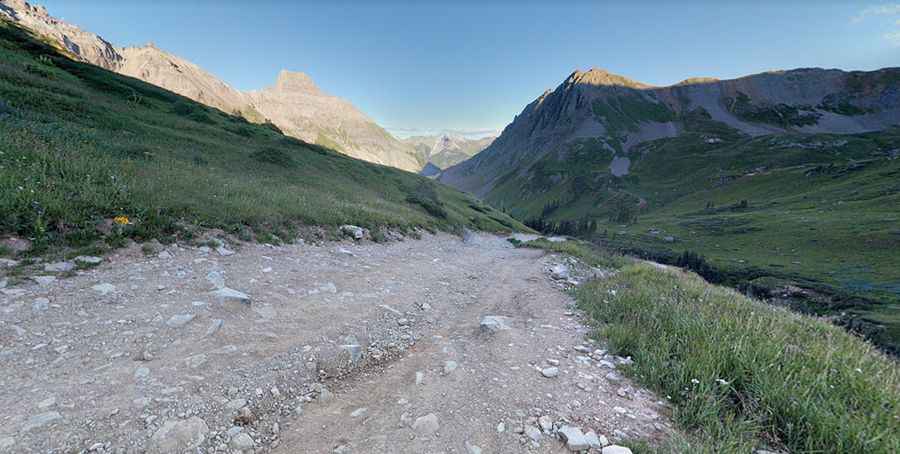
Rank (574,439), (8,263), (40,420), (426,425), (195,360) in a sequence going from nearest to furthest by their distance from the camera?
(40,420)
(574,439)
(426,425)
(195,360)
(8,263)

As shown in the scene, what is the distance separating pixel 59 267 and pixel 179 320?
3.63 meters

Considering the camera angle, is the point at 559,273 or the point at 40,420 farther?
the point at 559,273

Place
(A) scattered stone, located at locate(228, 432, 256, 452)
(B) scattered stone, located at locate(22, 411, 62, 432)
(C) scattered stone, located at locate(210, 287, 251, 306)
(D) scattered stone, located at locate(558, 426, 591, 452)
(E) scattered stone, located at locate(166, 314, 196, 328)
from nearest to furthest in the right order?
(B) scattered stone, located at locate(22, 411, 62, 432) → (A) scattered stone, located at locate(228, 432, 256, 452) → (D) scattered stone, located at locate(558, 426, 591, 452) → (E) scattered stone, located at locate(166, 314, 196, 328) → (C) scattered stone, located at locate(210, 287, 251, 306)

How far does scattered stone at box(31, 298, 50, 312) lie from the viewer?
6055 millimetres

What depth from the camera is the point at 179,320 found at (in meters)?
6.48

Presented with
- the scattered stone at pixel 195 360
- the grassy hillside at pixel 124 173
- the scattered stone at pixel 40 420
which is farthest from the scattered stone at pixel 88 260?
the scattered stone at pixel 40 420

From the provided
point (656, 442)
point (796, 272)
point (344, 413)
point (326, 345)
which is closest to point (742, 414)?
point (656, 442)

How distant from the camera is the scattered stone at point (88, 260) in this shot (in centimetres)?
783

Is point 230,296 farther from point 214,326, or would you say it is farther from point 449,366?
point 449,366

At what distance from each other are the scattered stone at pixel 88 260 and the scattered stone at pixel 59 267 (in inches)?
6.4

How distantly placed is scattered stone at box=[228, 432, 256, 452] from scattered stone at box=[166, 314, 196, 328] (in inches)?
126

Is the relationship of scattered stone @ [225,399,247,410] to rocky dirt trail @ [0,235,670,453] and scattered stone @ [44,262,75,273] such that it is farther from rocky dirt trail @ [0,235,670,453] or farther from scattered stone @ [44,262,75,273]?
scattered stone @ [44,262,75,273]

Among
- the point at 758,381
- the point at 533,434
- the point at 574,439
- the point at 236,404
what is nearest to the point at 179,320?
the point at 236,404

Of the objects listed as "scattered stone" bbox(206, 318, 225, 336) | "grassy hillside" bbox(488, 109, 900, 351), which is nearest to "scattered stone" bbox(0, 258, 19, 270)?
"scattered stone" bbox(206, 318, 225, 336)
